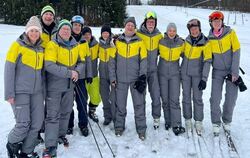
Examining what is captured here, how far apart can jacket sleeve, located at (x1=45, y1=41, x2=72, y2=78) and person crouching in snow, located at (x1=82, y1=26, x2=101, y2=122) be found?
1.09 metres

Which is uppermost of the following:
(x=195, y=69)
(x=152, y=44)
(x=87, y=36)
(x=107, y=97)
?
(x=87, y=36)

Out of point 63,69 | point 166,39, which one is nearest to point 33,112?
point 63,69

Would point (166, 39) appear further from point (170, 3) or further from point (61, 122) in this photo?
point (170, 3)

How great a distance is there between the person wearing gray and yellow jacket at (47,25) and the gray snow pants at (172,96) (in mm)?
2061

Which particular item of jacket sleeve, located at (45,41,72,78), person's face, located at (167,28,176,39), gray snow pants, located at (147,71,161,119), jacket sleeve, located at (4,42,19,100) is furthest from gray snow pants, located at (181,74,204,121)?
jacket sleeve, located at (4,42,19,100)

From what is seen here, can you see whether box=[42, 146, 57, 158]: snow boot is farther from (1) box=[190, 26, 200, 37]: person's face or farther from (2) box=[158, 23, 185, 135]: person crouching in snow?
(1) box=[190, 26, 200, 37]: person's face

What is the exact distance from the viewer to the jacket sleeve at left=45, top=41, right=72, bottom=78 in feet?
16.2

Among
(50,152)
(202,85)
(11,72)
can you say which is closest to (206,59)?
(202,85)

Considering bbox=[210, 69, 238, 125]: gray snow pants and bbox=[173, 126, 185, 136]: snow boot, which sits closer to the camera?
bbox=[210, 69, 238, 125]: gray snow pants

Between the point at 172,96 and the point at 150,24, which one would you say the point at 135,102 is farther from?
the point at 150,24

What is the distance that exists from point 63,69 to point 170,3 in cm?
8308

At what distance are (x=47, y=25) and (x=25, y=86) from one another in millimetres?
1258

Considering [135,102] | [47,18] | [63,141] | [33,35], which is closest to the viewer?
[33,35]

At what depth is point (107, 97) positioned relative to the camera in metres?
6.35
